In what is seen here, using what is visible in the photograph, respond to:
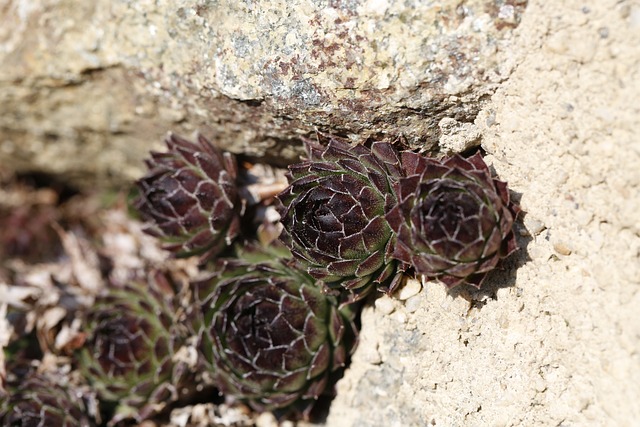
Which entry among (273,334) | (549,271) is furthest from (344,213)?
(549,271)

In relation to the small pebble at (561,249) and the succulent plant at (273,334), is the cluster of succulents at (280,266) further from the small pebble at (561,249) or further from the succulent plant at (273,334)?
the small pebble at (561,249)

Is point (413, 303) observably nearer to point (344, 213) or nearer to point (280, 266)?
point (344, 213)

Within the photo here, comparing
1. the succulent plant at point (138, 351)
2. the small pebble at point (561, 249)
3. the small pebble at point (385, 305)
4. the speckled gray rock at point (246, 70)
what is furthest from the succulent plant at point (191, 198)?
the small pebble at point (561, 249)

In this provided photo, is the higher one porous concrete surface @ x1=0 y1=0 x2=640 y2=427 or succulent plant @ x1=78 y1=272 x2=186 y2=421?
porous concrete surface @ x1=0 y1=0 x2=640 y2=427

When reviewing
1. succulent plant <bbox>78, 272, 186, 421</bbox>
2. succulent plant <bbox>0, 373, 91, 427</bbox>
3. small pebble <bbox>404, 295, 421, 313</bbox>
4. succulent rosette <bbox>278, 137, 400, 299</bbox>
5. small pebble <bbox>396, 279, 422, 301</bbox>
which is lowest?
succulent plant <bbox>0, 373, 91, 427</bbox>

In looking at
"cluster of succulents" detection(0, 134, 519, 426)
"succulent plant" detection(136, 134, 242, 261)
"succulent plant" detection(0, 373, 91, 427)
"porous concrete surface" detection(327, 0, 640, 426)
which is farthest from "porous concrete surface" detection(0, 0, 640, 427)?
"succulent plant" detection(0, 373, 91, 427)

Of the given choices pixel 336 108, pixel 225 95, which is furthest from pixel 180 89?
pixel 336 108

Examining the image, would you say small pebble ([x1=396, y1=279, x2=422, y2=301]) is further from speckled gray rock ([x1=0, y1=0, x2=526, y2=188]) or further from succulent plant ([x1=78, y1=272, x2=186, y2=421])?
succulent plant ([x1=78, y1=272, x2=186, y2=421])
